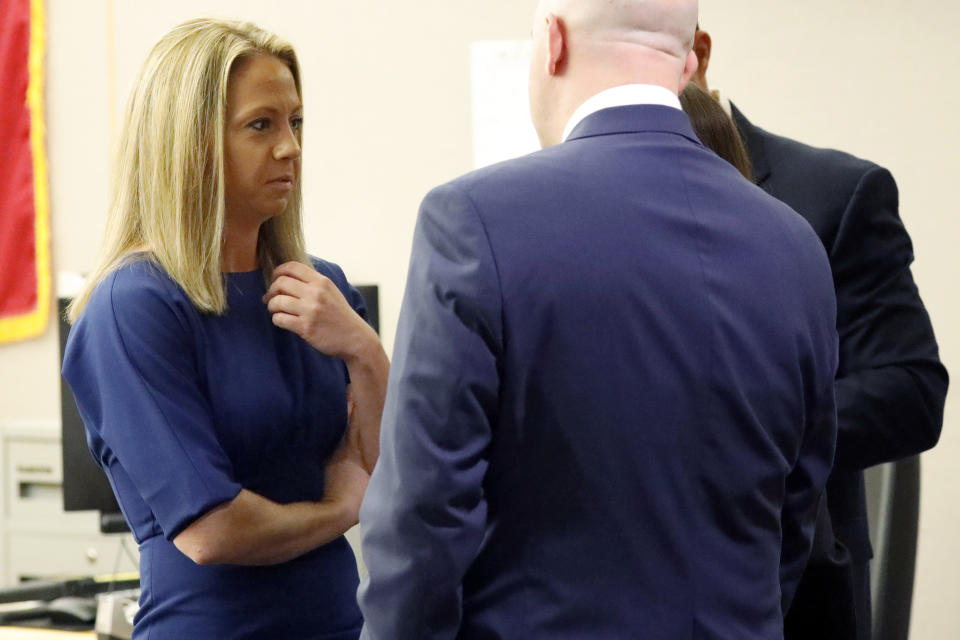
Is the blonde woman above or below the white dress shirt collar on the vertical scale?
below

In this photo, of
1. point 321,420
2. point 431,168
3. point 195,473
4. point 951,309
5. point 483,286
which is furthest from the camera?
point 431,168

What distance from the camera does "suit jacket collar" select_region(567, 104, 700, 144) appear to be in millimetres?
1101

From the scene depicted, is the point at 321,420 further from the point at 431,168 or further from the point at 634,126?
the point at 431,168

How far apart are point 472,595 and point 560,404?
0.67ft

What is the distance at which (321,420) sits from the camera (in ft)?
4.96

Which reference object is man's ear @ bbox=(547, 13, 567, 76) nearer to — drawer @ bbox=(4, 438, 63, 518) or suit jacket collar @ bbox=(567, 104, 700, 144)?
suit jacket collar @ bbox=(567, 104, 700, 144)

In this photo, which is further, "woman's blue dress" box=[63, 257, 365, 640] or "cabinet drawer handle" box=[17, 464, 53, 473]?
"cabinet drawer handle" box=[17, 464, 53, 473]

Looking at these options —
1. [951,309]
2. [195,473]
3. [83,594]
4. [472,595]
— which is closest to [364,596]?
[472,595]

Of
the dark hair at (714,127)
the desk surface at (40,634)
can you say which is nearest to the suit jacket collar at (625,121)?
the dark hair at (714,127)

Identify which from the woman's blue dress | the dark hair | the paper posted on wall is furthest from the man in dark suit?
the paper posted on wall

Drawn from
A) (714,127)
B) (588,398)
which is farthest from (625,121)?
(714,127)

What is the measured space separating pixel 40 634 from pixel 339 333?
111 cm

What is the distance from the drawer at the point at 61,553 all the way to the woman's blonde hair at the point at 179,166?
232 centimetres

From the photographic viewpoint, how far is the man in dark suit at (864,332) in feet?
5.54
